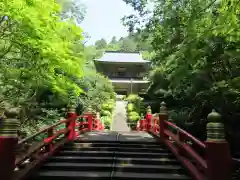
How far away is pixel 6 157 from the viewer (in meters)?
4.13

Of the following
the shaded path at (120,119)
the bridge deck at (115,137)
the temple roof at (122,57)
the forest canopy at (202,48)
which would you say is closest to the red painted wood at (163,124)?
the bridge deck at (115,137)

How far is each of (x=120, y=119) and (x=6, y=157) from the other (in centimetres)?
2275

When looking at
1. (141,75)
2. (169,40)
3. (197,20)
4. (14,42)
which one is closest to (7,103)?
(14,42)

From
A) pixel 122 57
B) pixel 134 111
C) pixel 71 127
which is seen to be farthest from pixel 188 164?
A: pixel 122 57

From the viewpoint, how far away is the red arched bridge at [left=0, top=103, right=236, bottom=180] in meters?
4.12

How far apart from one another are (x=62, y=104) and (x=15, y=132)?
13.6m

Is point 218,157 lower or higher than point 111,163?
higher

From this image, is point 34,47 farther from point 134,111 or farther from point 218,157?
point 134,111

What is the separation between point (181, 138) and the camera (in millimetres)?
5945

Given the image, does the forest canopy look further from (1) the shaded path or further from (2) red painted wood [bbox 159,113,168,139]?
(1) the shaded path

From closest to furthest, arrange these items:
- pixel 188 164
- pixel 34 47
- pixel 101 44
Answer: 1. pixel 188 164
2. pixel 34 47
3. pixel 101 44

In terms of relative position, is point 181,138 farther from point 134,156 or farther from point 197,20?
point 197,20

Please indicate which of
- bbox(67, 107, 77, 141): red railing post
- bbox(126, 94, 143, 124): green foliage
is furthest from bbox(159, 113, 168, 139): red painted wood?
bbox(126, 94, 143, 124): green foliage

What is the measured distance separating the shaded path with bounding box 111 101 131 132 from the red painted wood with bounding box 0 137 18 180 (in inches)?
729
